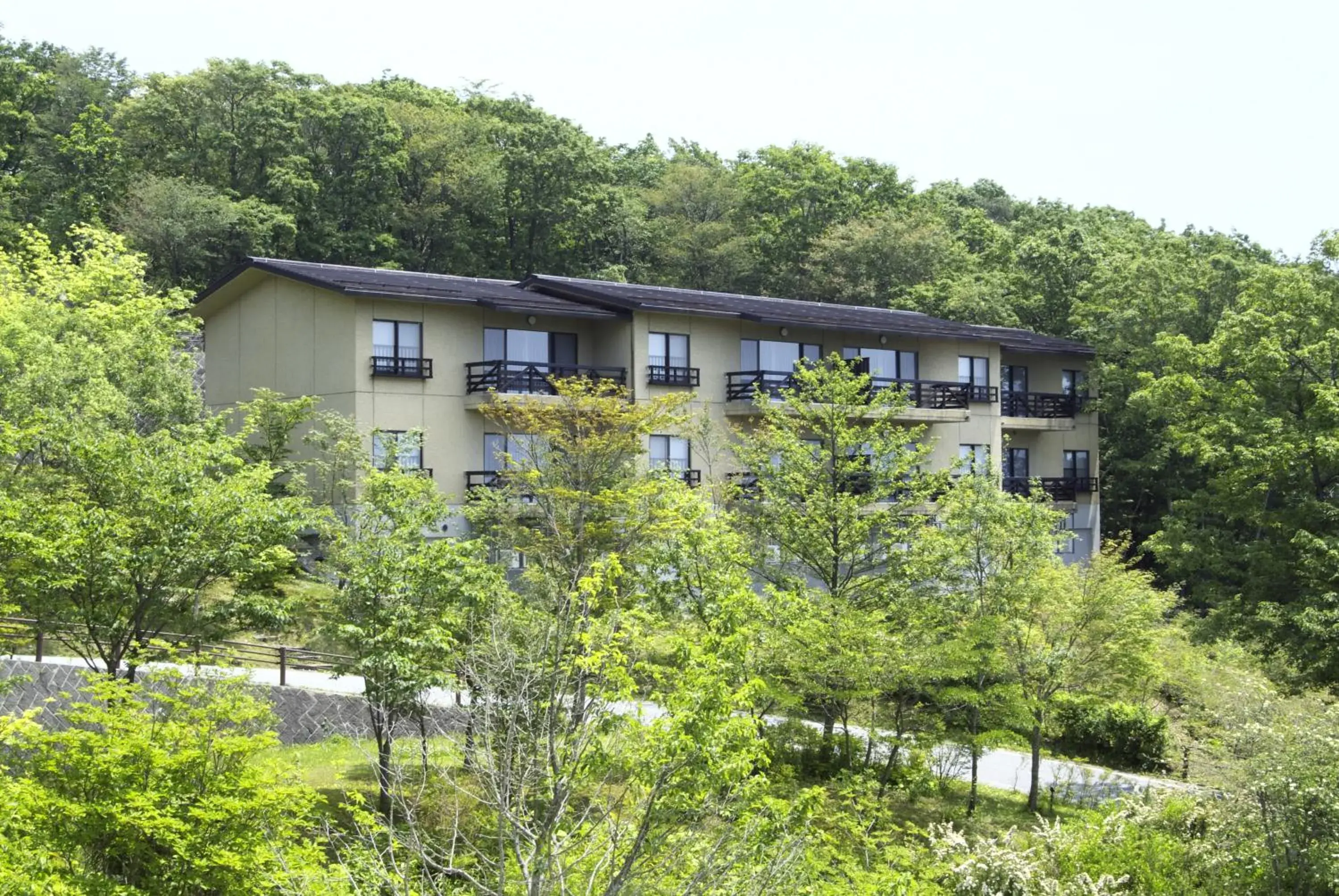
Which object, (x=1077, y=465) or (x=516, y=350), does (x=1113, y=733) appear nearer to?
(x=516, y=350)

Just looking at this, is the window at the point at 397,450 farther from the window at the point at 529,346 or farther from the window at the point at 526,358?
the window at the point at 529,346

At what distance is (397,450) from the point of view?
2622 cm

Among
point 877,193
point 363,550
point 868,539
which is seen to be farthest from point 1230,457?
point 877,193

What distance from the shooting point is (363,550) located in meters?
21.9

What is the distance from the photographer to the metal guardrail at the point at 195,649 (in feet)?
69.6

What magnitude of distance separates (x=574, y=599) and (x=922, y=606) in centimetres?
1364

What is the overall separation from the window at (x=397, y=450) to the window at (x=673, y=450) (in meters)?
7.19

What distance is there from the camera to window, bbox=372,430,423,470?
2641cm

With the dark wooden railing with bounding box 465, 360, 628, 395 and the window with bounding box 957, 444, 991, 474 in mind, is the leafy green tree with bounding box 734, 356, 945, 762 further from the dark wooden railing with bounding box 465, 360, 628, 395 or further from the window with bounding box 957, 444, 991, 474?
the dark wooden railing with bounding box 465, 360, 628, 395

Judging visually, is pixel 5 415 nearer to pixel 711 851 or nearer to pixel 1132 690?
pixel 711 851

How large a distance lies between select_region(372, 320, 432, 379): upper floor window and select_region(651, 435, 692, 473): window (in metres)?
7.24

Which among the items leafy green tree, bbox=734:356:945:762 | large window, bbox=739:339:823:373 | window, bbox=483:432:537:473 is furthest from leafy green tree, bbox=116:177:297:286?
leafy green tree, bbox=734:356:945:762

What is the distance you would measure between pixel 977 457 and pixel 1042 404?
21.7 ft

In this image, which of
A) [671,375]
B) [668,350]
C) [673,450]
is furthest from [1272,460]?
[668,350]
